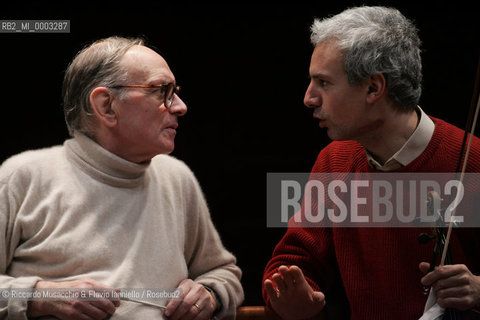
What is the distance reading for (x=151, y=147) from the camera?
2627 mm

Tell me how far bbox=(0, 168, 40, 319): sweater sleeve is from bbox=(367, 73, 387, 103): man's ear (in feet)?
4.27

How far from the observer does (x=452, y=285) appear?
2.46 metres

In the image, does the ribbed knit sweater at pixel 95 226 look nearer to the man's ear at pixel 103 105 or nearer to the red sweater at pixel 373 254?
the man's ear at pixel 103 105

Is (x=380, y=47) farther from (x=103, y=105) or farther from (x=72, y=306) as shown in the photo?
(x=72, y=306)

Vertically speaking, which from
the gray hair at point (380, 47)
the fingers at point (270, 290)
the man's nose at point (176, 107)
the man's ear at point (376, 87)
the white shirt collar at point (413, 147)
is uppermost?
the gray hair at point (380, 47)

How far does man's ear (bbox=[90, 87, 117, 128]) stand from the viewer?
8.57ft

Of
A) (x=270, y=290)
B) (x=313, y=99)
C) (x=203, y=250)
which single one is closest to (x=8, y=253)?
(x=203, y=250)

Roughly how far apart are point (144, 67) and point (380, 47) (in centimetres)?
85

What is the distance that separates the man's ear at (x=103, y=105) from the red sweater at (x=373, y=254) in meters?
0.84

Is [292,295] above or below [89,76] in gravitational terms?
below

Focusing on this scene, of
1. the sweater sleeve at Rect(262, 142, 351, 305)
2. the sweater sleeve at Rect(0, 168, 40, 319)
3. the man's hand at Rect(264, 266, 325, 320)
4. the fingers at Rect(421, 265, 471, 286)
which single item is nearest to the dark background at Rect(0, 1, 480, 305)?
the sweater sleeve at Rect(262, 142, 351, 305)

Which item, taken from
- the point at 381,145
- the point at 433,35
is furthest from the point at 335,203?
the point at 433,35

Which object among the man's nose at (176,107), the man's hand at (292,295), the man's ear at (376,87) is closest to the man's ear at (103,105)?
the man's nose at (176,107)

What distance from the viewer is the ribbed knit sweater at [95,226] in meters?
2.51
